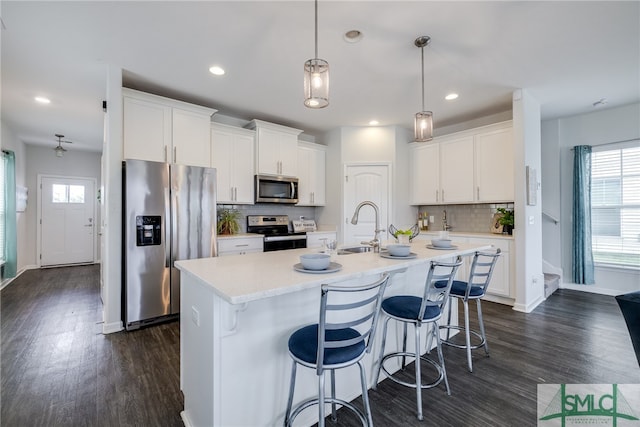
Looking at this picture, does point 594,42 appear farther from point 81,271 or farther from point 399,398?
point 81,271

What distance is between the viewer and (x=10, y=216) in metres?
4.80

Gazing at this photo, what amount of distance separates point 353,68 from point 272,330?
8.60 feet

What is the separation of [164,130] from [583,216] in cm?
Result: 590

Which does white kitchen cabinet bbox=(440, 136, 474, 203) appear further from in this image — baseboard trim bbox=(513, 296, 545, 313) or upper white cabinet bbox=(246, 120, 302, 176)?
upper white cabinet bbox=(246, 120, 302, 176)

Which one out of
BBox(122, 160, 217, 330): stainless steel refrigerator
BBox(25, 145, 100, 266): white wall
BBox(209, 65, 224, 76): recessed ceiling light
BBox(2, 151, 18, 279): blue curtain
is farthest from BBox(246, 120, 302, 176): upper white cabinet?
BBox(25, 145, 100, 266): white wall

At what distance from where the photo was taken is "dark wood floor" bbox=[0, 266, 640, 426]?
1.76m

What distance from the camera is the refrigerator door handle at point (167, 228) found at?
124 inches

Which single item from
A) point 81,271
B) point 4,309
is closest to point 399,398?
point 4,309

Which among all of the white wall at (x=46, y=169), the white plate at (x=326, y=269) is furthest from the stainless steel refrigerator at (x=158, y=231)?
the white wall at (x=46, y=169)

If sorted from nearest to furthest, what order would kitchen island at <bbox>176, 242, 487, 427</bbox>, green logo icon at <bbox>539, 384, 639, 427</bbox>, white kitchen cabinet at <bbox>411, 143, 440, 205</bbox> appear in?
1. kitchen island at <bbox>176, 242, 487, 427</bbox>
2. green logo icon at <bbox>539, 384, 639, 427</bbox>
3. white kitchen cabinet at <bbox>411, 143, 440, 205</bbox>

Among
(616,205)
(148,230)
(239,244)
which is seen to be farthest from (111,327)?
(616,205)

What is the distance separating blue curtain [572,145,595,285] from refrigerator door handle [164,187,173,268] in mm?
5642

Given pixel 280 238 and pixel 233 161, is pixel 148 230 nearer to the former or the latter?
pixel 233 161

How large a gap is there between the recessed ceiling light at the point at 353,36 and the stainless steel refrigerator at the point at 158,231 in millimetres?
2135
